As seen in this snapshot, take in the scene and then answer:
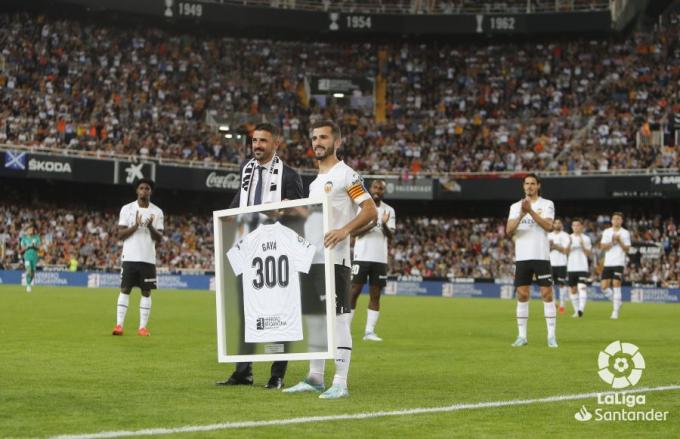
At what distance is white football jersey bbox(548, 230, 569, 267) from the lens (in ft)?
95.7

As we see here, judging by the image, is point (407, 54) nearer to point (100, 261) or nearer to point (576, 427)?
point (100, 261)

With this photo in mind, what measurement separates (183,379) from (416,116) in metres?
46.4

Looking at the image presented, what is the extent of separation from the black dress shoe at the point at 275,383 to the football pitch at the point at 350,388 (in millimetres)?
190

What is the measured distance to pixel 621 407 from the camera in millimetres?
8484

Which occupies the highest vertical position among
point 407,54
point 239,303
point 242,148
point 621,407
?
point 407,54

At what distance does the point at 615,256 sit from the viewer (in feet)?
89.9

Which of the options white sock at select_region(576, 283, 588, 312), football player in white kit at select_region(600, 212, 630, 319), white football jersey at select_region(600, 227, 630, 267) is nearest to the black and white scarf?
football player in white kit at select_region(600, 212, 630, 319)

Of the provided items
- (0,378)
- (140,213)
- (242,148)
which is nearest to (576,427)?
(0,378)

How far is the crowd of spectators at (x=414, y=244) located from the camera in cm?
4728

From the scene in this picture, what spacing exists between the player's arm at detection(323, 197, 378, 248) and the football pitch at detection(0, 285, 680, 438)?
1338mm

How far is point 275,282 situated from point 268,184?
1247 millimetres

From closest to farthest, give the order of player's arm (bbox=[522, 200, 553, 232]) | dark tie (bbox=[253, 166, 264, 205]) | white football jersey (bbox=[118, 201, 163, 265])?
1. dark tie (bbox=[253, 166, 264, 205])
2. player's arm (bbox=[522, 200, 553, 232])
3. white football jersey (bbox=[118, 201, 163, 265])

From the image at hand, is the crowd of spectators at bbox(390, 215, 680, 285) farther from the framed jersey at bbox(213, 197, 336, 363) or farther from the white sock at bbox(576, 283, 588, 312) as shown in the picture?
the framed jersey at bbox(213, 197, 336, 363)

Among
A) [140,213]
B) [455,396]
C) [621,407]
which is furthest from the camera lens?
[140,213]
